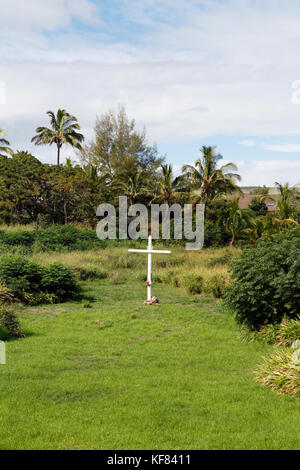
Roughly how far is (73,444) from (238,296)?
20.3 feet

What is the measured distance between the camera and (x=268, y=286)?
1056cm

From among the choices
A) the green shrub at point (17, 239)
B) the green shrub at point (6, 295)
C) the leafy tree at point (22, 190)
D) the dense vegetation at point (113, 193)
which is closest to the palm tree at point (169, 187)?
the dense vegetation at point (113, 193)

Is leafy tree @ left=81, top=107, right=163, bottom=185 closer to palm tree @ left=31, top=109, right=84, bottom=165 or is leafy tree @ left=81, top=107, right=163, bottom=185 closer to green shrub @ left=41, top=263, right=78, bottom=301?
palm tree @ left=31, top=109, right=84, bottom=165

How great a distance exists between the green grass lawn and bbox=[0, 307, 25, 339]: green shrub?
13.1 inches

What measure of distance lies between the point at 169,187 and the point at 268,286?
28.2 metres

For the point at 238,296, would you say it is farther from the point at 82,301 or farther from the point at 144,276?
the point at 144,276

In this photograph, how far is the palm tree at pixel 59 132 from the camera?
158 feet

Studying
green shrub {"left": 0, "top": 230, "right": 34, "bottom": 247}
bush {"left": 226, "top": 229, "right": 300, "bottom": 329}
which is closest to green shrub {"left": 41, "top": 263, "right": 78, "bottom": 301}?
bush {"left": 226, "top": 229, "right": 300, "bottom": 329}

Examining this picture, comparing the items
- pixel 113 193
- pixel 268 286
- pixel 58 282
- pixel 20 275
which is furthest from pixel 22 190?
pixel 268 286

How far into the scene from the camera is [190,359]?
8805mm

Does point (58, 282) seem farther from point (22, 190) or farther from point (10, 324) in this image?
point (22, 190)

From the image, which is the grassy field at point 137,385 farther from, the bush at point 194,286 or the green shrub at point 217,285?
the bush at point 194,286

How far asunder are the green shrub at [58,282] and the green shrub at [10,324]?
13.9 feet

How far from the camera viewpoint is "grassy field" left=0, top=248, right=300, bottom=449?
17.4 feet
